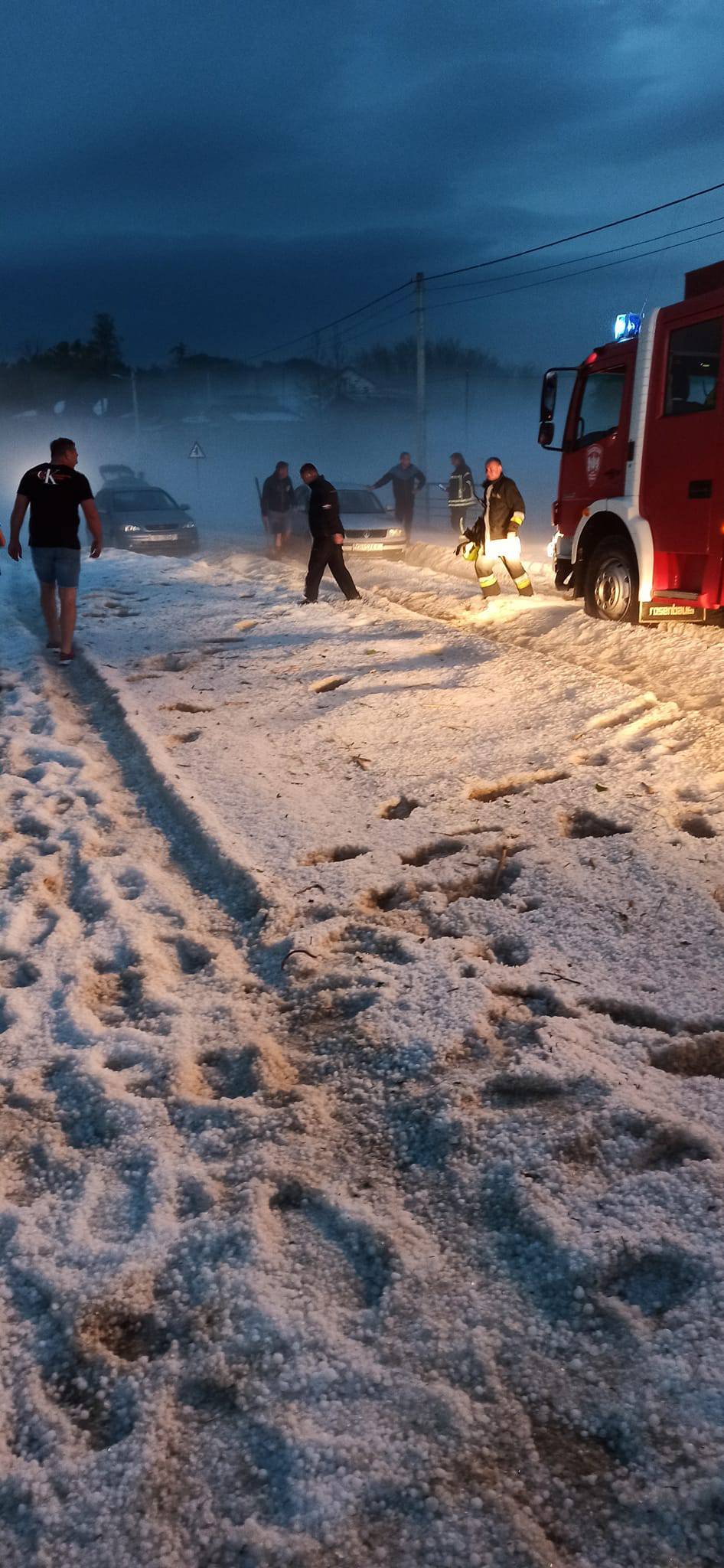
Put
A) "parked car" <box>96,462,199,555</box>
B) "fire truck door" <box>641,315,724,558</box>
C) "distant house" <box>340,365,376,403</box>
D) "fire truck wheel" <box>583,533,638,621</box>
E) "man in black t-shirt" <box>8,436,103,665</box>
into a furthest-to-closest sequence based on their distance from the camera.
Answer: "distant house" <box>340,365,376,403</box>
"parked car" <box>96,462,199,555</box>
"fire truck wheel" <box>583,533,638,621</box>
"man in black t-shirt" <box>8,436,103,665</box>
"fire truck door" <box>641,315,724,558</box>

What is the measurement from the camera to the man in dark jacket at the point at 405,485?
66.2 feet

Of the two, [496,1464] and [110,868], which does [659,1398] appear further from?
[110,868]

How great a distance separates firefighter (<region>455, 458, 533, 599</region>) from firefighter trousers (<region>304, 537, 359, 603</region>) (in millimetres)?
1518

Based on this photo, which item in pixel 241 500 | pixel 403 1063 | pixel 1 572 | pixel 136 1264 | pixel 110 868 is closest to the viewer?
pixel 136 1264

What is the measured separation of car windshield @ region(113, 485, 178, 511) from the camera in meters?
21.0

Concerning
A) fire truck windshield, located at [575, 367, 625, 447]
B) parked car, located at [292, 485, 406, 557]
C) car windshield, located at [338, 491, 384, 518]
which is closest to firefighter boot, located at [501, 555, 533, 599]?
fire truck windshield, located at [575, 367, 625, 447]

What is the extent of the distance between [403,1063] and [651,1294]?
105 centimetres

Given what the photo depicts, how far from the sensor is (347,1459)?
198 cm

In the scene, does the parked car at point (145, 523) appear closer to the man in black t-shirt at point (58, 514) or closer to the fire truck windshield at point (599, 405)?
the man in black t-shirt at point (58, 514)

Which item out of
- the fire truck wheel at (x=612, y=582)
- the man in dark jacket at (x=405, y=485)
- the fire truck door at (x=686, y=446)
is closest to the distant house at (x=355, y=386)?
the man in dark jacket at (x=405, y=485)

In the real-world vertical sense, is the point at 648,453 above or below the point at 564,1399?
above

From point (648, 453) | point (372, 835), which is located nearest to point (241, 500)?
point (648, 453)

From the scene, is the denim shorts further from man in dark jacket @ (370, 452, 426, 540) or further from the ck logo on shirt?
man in dark jacket @ (370, 452, 426, 540)

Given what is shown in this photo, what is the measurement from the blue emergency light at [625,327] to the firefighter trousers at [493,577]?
2957 millimetres
